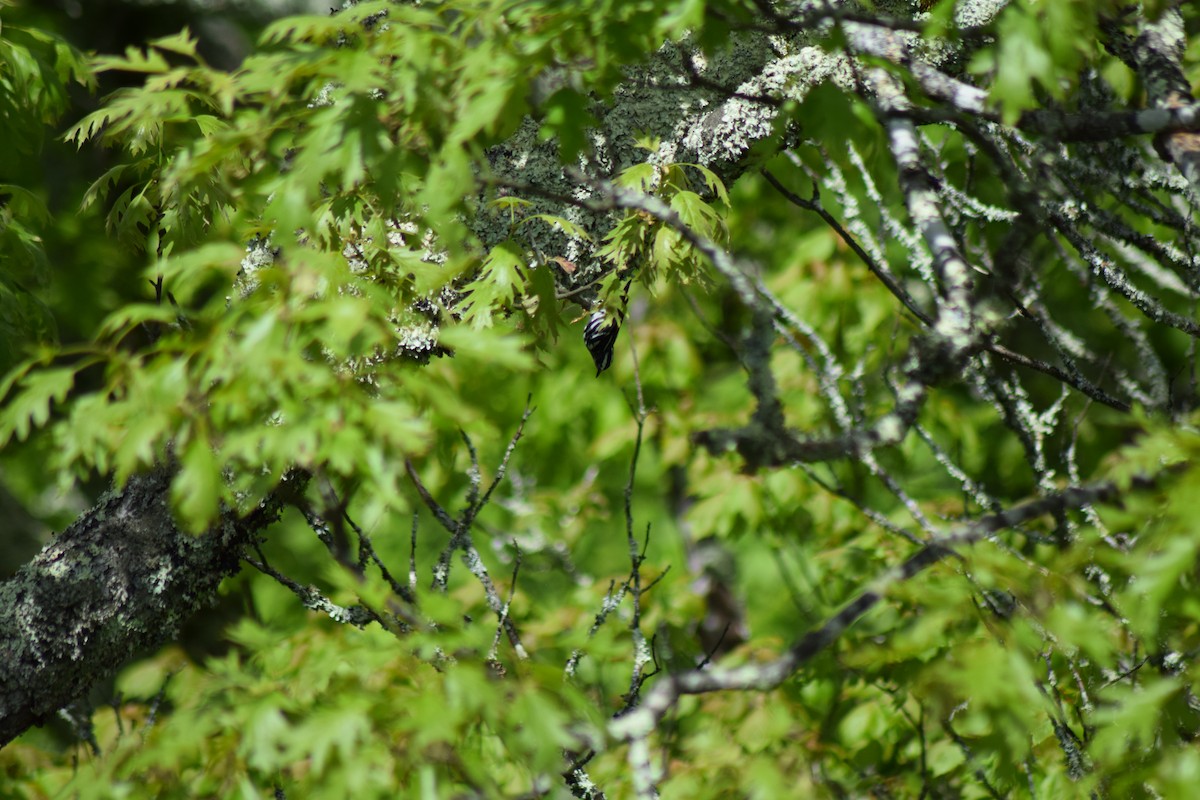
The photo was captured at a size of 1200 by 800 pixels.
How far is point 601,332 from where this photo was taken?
2.44 metres

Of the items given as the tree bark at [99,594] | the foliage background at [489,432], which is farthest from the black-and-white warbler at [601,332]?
the tree bark at [99,594]

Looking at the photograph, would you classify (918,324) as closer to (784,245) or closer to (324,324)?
(784,245)

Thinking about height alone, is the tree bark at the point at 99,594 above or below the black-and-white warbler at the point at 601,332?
below

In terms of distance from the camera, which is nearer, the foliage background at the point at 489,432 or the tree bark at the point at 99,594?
the foliage background at the point at 489,432

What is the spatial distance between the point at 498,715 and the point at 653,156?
5.29 ft

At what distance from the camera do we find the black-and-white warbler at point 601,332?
2.41 metres

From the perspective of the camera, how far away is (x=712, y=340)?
5.35m

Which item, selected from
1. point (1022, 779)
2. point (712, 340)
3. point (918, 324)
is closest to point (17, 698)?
point (1022, 779)

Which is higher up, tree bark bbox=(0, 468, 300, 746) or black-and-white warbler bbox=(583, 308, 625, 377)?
black-and-white warbler bbox=(583, 308, 625, 377)

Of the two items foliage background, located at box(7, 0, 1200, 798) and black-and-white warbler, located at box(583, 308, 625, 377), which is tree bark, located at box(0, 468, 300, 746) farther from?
black-and-white warbler, located at box(583, 308, 625, 377)

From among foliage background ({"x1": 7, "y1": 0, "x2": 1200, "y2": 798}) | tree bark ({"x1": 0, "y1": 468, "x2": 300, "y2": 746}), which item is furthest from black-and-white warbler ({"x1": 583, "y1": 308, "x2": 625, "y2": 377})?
tree bark ({"x1": 0, "y1": 468, "x2": 300, "y2": 746})

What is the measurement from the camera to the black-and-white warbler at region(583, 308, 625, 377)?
2.41 metres

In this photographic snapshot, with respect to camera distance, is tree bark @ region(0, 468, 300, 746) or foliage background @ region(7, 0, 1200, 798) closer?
foliage background @ region(7, 0, 1200, 798)

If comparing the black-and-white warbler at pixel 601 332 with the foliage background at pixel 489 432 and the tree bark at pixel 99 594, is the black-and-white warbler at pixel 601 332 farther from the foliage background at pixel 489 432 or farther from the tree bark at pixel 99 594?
the tree bark at pixel 99 594
